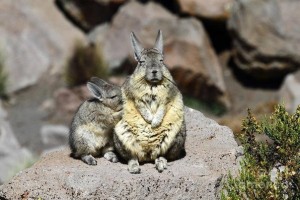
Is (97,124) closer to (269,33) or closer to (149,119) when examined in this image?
(149,119)

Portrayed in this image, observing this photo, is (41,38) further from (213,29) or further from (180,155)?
(180,155)

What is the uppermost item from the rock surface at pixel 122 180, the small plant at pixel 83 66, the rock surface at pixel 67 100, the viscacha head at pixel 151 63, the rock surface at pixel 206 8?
the rock surface at pixel 206 8

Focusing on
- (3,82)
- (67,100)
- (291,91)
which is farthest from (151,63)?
(3,82)

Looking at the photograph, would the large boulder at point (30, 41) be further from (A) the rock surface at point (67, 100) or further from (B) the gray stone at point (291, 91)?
(B) the gray stone at point (291, 91)

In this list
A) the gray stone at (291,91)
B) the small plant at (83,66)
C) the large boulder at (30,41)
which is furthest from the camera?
the large boulder at (30,41)

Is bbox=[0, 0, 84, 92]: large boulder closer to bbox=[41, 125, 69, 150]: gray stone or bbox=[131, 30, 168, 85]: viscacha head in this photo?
bbox=[41, 125, 69, 150]: gray stone

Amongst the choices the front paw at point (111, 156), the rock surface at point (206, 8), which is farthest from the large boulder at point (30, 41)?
the front paw at point (111, 156)

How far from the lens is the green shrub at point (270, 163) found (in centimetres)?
989

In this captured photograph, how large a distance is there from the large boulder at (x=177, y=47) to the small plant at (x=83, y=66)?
1.36 ft

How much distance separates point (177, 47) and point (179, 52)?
132 millimetres

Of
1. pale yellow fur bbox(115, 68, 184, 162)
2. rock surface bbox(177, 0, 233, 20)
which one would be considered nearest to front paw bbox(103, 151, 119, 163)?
pale yellow fur bbox(115, 68, 184, 162)

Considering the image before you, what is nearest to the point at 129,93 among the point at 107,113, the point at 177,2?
the point at 107,113

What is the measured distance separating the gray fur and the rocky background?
32.2 ft

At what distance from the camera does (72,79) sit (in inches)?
880
